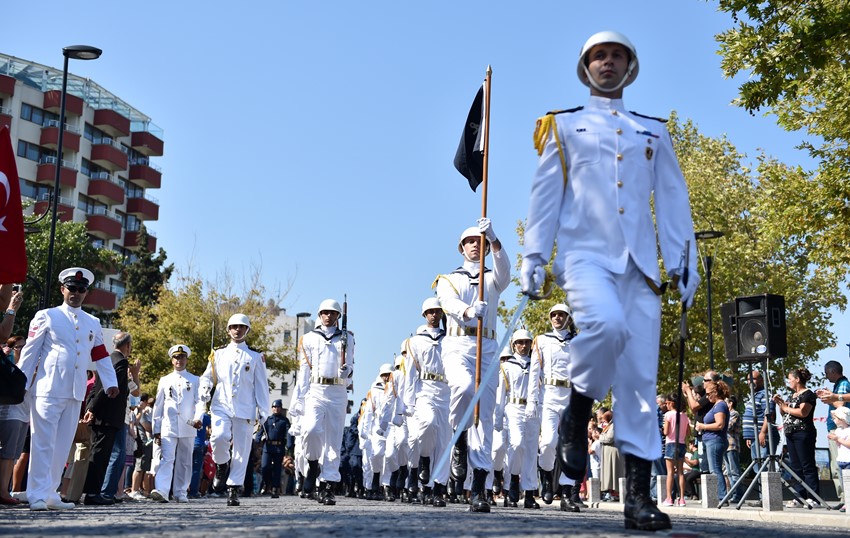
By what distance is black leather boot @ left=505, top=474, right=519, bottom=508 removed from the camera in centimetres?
1686

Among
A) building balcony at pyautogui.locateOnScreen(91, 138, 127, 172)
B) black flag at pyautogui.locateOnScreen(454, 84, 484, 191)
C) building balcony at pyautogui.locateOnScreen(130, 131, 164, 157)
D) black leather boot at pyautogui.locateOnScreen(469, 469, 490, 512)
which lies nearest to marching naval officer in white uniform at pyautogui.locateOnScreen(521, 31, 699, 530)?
black leather boot at pyautogui.locateOnScreen(469, 469, 490, 512)

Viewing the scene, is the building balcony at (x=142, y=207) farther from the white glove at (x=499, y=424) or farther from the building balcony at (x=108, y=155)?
the white glove at (x=499, y=424)

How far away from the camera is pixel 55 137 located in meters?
82.2

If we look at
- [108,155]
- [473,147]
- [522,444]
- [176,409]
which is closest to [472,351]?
[473,147]

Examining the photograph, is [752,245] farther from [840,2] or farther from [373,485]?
[840,2]

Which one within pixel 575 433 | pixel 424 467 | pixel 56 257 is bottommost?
pixel 424 467

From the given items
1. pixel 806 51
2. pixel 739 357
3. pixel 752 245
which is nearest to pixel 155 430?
pixel 739 357

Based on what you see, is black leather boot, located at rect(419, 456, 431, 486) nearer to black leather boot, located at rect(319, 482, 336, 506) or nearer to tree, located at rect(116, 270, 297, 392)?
black leather boot, located at rect(319, 482, 336, 506)

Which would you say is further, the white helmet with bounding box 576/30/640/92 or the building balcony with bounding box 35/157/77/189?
the building balcony with bounding box 35/157/77/189

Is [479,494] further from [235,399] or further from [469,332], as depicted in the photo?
[235,399]

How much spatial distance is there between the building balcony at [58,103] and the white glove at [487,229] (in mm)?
74163

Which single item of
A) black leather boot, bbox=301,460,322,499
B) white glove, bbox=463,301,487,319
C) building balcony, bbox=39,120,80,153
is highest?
building balcony, bbox=39,120,80,153

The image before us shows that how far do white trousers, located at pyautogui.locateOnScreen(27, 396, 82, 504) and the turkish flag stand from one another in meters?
1.63

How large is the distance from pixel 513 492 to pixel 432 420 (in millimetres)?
2797
